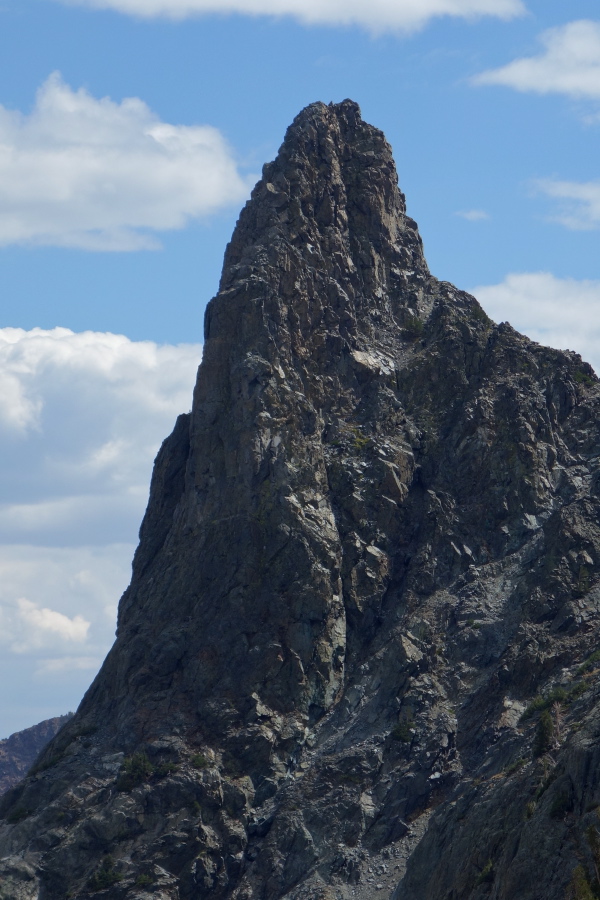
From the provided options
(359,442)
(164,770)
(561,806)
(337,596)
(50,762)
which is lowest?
(561,806)

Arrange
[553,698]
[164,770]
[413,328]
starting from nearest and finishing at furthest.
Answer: [553,698] < [164,770] < [413,328]

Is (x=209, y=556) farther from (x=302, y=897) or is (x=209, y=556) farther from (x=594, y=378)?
(x=594, y=378)

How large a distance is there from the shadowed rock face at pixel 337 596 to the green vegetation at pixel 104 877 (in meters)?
0.23

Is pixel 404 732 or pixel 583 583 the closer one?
pixel 404 732

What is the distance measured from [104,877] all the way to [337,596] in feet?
104

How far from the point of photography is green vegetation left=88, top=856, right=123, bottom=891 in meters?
126

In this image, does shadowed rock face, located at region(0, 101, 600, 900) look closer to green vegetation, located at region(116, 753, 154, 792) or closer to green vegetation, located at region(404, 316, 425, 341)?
green vegetation, located at region(116, 753, 154, 792)

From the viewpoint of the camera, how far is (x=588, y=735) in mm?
106750

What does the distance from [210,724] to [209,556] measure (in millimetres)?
15391

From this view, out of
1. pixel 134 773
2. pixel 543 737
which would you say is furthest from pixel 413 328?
pixel 543 737

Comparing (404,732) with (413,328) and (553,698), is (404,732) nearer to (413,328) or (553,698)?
(553,698)

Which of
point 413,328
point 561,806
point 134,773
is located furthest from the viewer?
point 413,328

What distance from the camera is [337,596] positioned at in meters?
141

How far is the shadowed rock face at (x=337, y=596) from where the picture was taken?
126m
